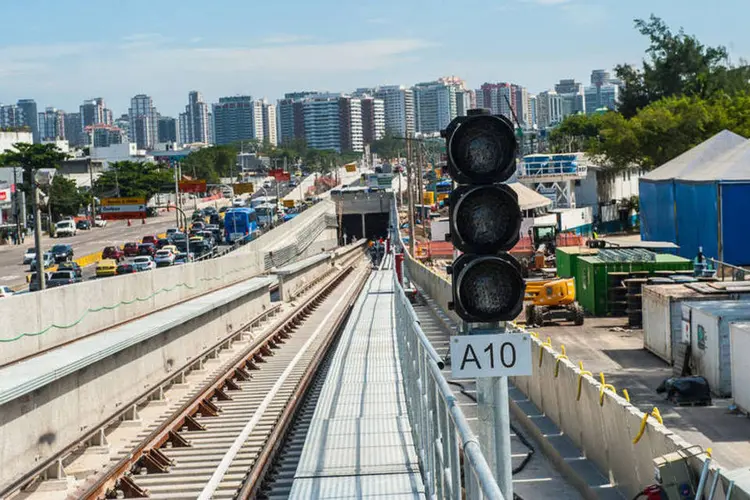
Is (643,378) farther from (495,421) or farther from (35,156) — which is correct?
(35,156)

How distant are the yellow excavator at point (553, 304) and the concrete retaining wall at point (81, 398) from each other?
32.4ft

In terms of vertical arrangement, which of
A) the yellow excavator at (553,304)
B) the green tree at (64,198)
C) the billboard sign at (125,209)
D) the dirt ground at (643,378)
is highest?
the green tree at (64,198)

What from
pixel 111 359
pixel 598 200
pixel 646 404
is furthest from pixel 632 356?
pixel 598 200

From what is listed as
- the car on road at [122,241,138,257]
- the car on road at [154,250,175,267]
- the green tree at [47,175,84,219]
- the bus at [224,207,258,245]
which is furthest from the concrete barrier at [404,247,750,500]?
the green tree at [47,175,84,219]

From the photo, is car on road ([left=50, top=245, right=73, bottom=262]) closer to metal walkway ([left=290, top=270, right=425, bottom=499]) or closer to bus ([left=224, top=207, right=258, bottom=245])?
bus ([left=224, top=207, right=258, bottom=245])

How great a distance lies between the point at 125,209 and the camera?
58875mm

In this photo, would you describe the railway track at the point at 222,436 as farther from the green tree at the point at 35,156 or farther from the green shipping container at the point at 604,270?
the green tree at the point at 35,156

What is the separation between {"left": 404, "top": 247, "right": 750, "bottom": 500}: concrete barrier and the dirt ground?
1.81m

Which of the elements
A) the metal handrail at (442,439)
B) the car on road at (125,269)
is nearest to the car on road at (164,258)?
the car on road at (125,269)

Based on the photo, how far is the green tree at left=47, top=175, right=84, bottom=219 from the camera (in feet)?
366

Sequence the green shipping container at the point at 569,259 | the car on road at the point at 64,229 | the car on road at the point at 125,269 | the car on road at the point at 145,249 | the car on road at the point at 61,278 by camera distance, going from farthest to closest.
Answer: the car on road at the point at 64,229
the car on road at the point at 145,249
the car on road at the point at 125,269
the car on road at the point at 61,278
the green shipping container at the point at 569,259

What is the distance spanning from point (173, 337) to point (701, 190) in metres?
28.5

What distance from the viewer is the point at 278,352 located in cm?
3216

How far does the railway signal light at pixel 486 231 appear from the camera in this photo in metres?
7.86
